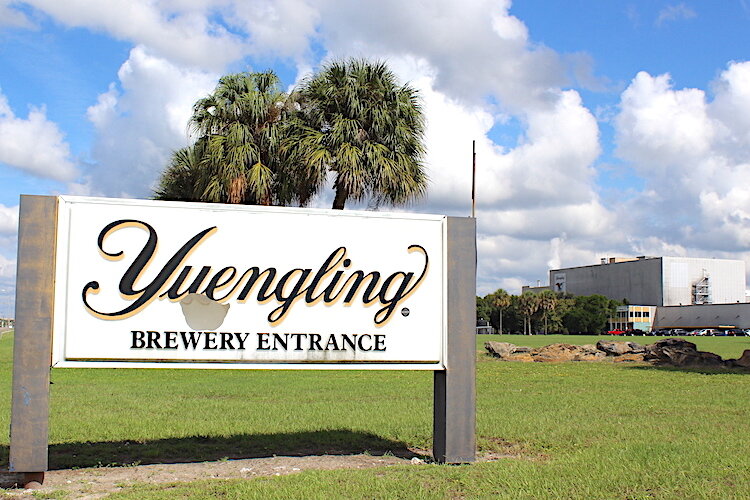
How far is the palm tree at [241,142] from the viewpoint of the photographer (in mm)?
19609

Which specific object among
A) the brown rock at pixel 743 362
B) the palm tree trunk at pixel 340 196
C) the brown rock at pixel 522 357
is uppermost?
the palm tree trunk at pixel 340 196

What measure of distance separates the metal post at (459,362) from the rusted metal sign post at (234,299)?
0.04 ft

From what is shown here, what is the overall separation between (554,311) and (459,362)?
4457 inches

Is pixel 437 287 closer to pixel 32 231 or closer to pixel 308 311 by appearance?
pixel 308 311

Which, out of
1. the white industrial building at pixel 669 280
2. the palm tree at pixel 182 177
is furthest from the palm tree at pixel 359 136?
the white industrial building at pixel 669 280

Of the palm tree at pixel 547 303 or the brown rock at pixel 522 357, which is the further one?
the palm tree at pixel 547 303

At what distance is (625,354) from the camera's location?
2906cm

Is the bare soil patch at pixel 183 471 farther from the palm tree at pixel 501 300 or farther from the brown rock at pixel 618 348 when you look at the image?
the palm tree at pixel 501 300

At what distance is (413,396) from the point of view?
1527 cm

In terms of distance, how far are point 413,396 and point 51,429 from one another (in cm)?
691

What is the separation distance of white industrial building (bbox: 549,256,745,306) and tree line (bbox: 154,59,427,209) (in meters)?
123

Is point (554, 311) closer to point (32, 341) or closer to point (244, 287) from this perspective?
point (244, 287)

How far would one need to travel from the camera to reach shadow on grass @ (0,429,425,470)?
28.3ft

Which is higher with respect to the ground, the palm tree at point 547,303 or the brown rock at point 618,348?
the palm tree at point 547,303
